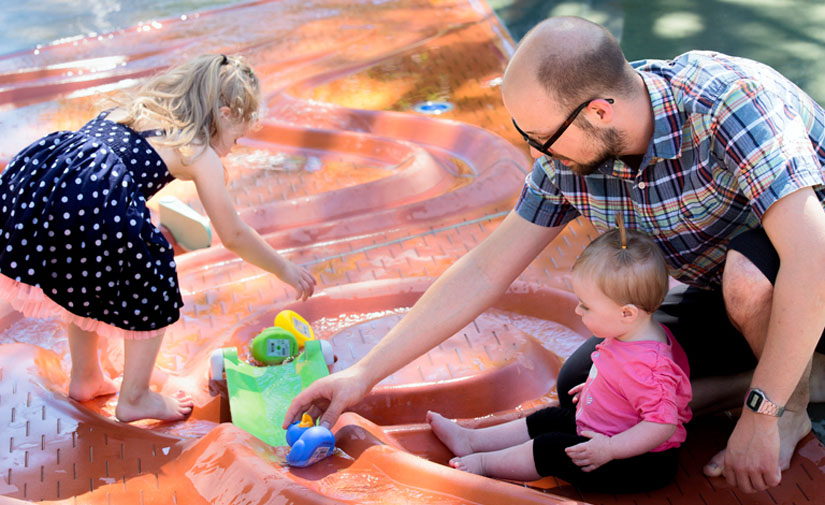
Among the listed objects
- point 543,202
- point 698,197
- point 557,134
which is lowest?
point 543,202

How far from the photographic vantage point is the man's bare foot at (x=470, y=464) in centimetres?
167

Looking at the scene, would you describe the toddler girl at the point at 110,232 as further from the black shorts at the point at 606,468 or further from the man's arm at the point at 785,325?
the man's arm at the point at 785,325

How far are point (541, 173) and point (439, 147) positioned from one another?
1601mm

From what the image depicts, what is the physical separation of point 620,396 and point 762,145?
1.73 feet

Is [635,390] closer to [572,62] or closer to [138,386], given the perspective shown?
[572,62]

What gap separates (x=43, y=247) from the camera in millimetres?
1799

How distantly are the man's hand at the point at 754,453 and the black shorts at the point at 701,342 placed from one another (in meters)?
0.31

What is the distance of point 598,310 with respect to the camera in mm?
1610

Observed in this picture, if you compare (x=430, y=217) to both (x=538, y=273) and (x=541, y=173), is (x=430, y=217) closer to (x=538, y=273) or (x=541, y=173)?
(x=538, y=273)

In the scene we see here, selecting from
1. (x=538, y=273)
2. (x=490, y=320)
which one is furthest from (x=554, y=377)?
(x=538, y=273)

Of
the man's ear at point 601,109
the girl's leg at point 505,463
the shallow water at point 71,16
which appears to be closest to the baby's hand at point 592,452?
the girl's leg at point 505,463

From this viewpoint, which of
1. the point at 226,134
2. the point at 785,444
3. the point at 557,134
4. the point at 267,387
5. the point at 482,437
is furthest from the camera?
the point at 226,134

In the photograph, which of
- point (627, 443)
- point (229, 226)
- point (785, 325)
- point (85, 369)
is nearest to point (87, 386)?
point (85, 369)

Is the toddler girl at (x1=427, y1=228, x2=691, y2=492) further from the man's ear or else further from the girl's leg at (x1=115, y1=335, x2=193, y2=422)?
the girl's leg at (x1=115, y1=335, x2=193, y2=422)
